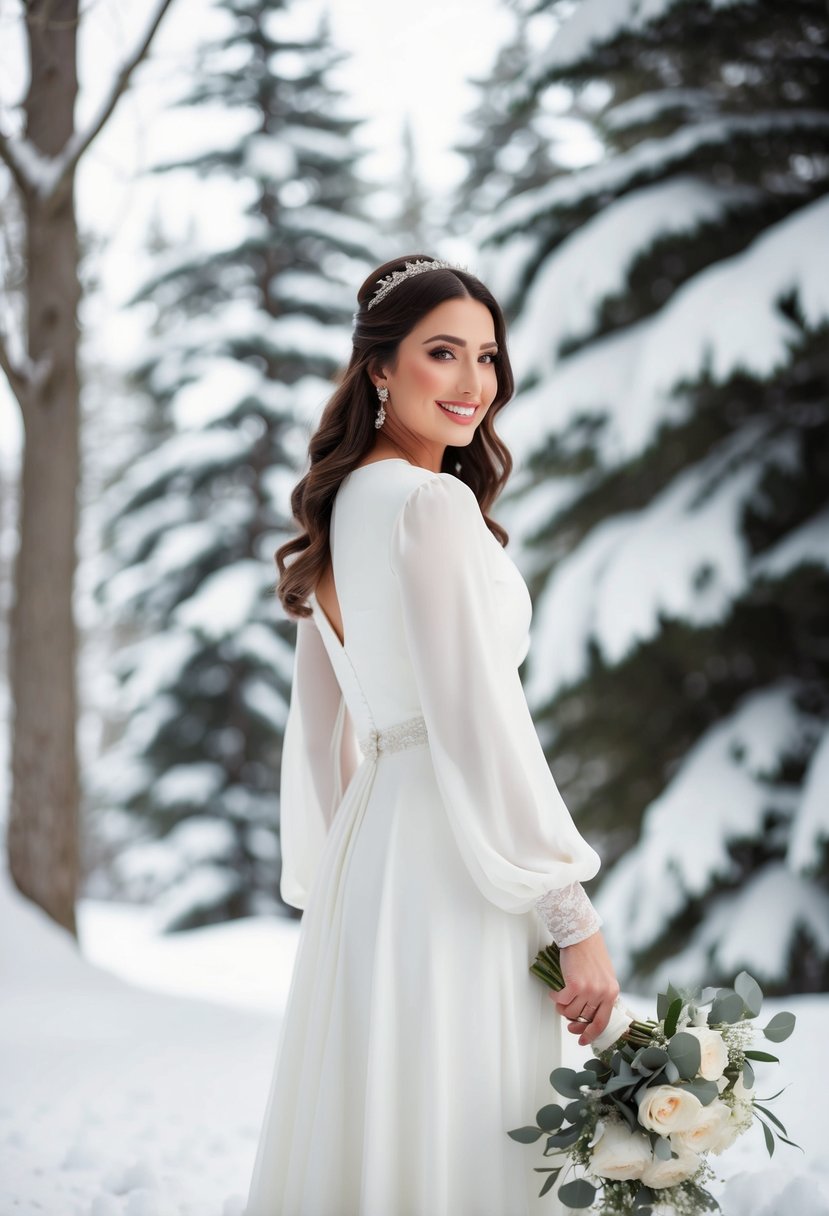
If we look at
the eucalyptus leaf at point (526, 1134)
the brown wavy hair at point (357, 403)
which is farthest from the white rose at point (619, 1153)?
the brown wavy hair at point (357, 403)

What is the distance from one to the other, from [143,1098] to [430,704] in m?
2.56

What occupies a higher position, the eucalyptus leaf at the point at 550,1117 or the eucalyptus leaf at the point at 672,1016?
the eucalyptus leaf at the point at 672,1016

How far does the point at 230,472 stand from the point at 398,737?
379 inches

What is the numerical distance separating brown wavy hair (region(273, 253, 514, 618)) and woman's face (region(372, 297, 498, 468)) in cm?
3

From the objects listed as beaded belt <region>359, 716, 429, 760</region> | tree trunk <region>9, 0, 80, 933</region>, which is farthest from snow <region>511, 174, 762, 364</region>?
beaded belt <region>359, 716, 429, 760</region>

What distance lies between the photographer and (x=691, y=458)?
688cm

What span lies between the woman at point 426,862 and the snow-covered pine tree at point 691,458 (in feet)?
11.6

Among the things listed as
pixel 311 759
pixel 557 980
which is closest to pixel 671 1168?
pixel 557 980

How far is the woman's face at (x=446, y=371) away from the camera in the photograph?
2.29 metres

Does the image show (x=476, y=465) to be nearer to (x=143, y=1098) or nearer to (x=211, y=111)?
(x=143, y=1098)

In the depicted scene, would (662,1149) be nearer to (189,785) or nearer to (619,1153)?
(619,1153)

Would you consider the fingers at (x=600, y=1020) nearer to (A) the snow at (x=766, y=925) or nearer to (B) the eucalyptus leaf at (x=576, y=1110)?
(B) the eucalyptus leaf at (x=576, y=1110)

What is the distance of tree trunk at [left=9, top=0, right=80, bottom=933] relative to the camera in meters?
6.23

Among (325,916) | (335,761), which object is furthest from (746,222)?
(325,916)
